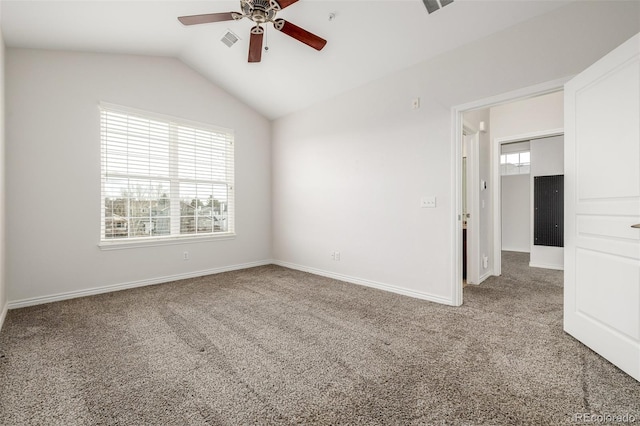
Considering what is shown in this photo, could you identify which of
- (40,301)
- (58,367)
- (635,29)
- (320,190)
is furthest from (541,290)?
(40,301)

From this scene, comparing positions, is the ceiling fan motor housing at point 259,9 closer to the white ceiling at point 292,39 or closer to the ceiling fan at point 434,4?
the white ceiling at point 292,39

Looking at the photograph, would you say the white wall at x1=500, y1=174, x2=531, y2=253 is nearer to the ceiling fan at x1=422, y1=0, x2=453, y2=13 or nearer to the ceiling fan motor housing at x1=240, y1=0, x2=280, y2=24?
the ceiling fan at x1=422, y1=0, x2=453, y2=13

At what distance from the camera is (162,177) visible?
418cm

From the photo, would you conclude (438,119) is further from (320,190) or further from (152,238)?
(152,238)

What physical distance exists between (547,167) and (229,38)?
18.6ft

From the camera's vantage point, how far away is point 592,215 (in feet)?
6.88

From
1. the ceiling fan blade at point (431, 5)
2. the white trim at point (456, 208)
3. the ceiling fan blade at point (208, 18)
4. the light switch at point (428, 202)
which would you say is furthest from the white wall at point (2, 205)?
the white trim at point (456, 208)

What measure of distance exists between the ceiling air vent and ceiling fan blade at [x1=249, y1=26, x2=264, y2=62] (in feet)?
2.77

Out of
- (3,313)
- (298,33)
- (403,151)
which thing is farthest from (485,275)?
(3,313)

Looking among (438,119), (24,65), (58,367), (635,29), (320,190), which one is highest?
(24,65)

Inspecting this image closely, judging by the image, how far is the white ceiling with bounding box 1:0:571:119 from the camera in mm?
2652

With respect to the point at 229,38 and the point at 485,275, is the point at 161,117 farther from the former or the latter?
the point at 485,275

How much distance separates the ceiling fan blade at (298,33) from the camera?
245cm

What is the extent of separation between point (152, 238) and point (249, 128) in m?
2.43
